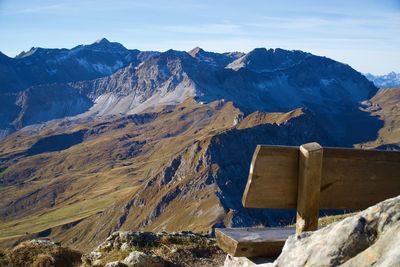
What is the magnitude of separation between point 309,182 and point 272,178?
0.58m

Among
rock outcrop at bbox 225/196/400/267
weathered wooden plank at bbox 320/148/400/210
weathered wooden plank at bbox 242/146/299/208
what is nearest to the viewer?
rock outcrop at bbox 225/196/400/267

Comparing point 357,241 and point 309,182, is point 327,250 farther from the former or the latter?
point 309,182

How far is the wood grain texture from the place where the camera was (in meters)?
7.67

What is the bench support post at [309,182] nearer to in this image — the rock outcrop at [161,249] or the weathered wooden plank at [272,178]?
the weathered wooden plank at [272,178]

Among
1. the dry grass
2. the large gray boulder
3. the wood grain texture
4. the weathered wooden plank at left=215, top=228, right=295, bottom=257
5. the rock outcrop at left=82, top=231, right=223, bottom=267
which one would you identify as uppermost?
the wood grain texture

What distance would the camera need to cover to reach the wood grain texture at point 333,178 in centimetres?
767

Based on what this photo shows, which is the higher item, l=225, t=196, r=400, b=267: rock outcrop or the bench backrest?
the bench backrest

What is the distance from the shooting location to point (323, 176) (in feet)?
25.9

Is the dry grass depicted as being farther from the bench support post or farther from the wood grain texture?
the bench support post

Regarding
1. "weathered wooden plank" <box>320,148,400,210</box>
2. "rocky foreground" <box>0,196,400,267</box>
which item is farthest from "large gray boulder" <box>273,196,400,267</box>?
"weathered wooden plank" <box>320,148,400,210</box>

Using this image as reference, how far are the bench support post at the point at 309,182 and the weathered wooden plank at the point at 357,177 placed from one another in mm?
176

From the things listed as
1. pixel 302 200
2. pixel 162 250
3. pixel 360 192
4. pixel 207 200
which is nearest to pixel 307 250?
pixel 302 200

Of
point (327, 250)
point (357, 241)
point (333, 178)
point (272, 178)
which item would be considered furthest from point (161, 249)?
point (357, 241)

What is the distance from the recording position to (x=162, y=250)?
1542 cm
